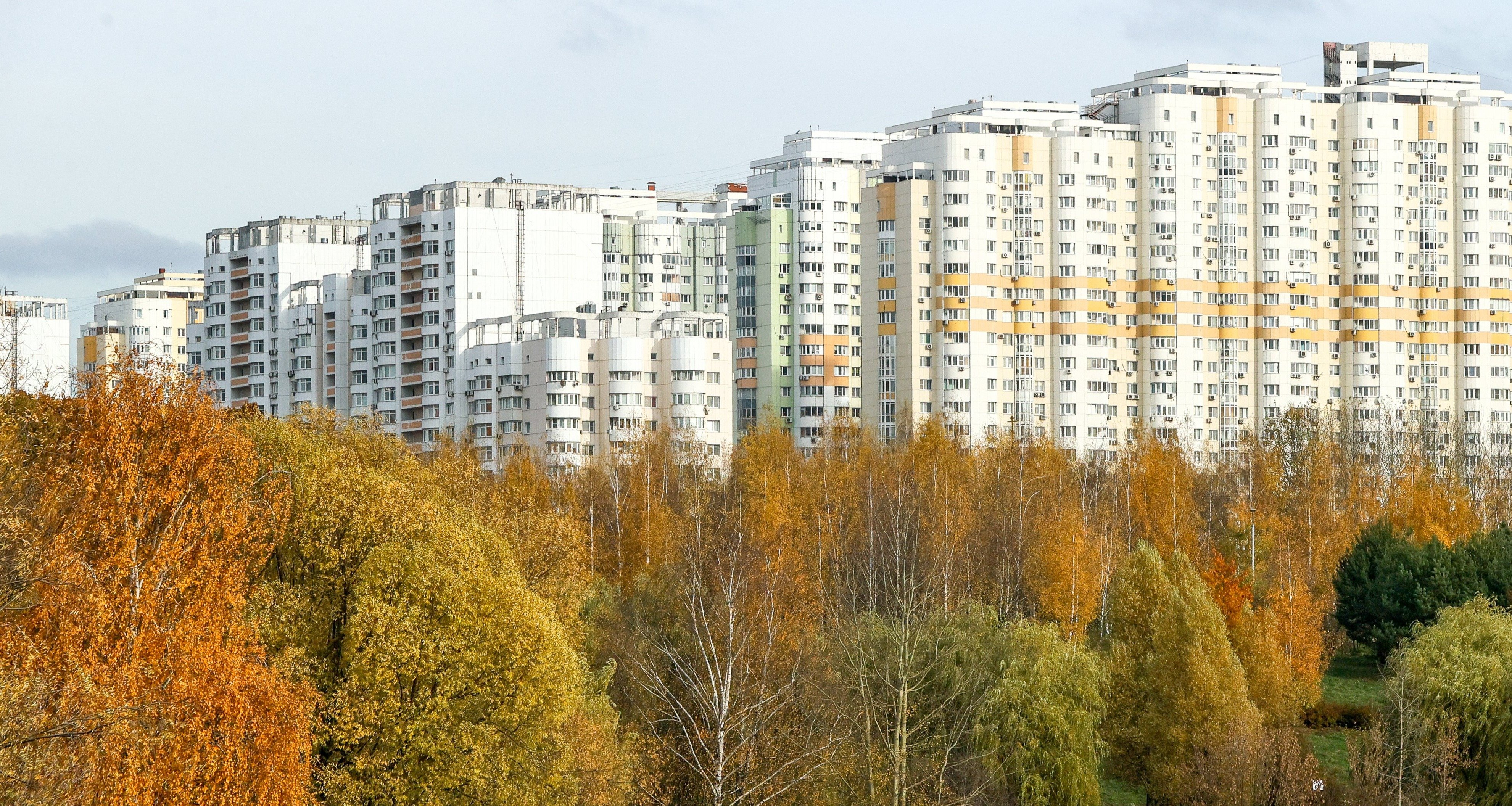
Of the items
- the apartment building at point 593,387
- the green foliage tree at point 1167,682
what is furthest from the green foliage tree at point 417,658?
the apartment building at point 593,387

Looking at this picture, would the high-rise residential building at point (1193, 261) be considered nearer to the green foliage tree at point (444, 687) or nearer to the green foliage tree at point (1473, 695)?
the green foliage tree at point (1473, 695)

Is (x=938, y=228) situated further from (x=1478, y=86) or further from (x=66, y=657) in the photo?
(x=66, y=657)

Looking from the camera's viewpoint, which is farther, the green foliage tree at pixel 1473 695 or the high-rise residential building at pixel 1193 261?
the high-rise residential building at pixel 1193 261

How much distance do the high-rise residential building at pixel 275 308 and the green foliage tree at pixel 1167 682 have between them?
112 m

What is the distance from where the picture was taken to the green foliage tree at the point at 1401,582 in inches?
4082

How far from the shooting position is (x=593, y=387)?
155625 millimetres

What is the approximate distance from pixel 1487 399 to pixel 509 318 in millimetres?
93560

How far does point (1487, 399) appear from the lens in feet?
611

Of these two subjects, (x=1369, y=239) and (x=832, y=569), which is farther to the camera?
(x=1369, y=239)

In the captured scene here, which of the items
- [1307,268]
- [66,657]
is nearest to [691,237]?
[1307,268]

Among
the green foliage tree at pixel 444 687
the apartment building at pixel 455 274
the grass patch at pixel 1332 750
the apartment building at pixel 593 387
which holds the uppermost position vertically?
the apartment building at pixel 455 274

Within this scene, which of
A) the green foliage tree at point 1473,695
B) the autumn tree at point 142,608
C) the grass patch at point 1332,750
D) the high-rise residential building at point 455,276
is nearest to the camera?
the autumn tree at point 142,608

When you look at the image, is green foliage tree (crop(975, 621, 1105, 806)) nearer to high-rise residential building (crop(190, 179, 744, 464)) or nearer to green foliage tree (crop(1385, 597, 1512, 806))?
green foliage tree (crop(1385, 597, 1512, 806))

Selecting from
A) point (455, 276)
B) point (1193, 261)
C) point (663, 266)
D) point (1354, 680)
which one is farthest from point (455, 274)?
point (1354, 680)
